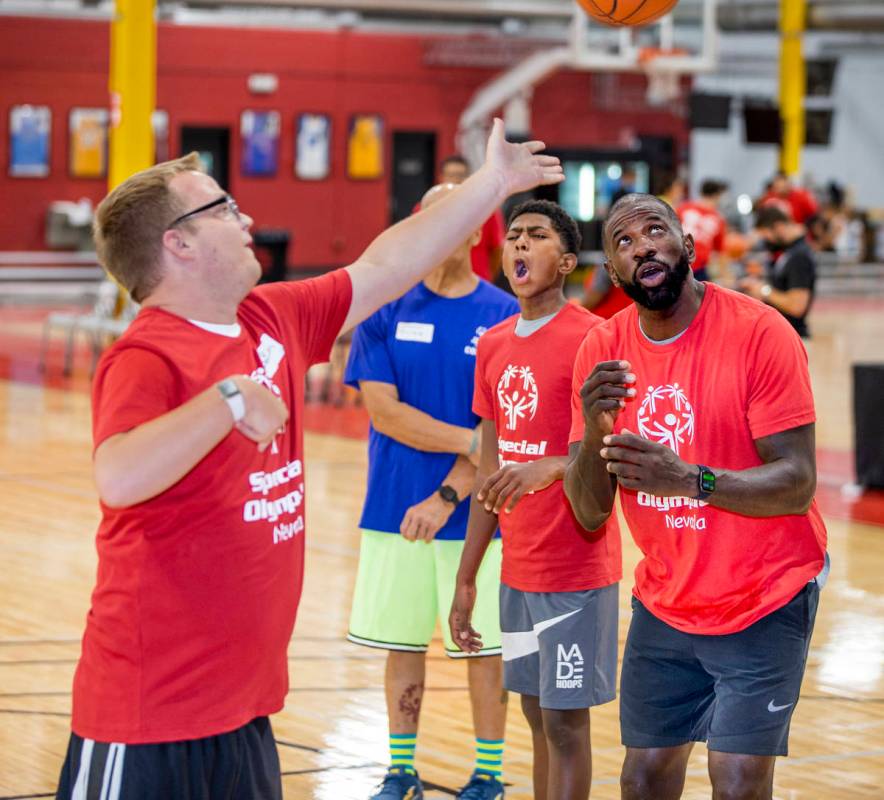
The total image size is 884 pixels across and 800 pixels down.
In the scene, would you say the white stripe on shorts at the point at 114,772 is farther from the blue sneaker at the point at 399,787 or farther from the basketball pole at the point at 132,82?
the basketball pole at the point at 132,82

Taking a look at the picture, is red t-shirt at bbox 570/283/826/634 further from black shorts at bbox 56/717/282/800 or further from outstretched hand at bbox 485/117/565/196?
black shorts at bbox 56/717/282/800

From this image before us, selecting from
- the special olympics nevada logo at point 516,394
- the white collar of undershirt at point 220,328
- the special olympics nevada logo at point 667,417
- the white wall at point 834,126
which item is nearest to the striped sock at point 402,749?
the special olympics nevada logo at point 516,394

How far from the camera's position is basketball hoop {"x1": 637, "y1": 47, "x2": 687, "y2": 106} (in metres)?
22.7

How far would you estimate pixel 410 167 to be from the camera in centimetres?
2789

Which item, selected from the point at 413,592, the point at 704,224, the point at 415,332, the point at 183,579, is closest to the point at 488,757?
the point at 413,592

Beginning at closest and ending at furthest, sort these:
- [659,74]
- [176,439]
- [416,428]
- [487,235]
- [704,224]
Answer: [176,439]
[416,428]
[487,235]
[704,224]
[659,74]

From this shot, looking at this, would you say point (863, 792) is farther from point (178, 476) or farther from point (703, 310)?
point (178, 476)

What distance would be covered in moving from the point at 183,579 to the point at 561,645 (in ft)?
5.17

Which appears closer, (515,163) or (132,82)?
(515,163)

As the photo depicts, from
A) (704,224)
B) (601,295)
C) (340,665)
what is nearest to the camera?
(340,665)

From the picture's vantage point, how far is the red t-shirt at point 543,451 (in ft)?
13.8

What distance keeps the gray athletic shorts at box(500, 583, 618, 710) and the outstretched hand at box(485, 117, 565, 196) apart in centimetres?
127

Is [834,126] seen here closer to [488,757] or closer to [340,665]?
[340,665]

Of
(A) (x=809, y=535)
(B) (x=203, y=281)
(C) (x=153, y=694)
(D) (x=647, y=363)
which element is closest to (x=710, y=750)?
(A) (x=809, y=535)
